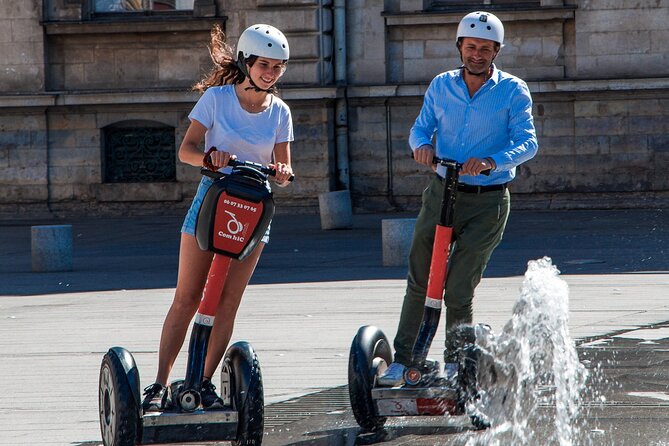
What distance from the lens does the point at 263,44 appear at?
5.23 meters

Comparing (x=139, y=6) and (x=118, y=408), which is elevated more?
(x=139, y=6)

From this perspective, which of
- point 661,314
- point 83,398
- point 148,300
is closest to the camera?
point 83,398

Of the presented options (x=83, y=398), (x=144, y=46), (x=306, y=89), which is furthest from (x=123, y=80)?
(x=83, y=398)

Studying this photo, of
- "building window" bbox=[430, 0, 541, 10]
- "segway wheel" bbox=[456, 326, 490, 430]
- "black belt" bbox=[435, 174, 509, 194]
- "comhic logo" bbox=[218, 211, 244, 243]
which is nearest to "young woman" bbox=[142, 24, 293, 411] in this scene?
"comhic logo" bbox=[218, 211, 244, 243]

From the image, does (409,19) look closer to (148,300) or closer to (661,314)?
(148,300)

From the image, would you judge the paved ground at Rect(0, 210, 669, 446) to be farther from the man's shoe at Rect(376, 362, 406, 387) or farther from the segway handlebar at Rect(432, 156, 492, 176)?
the segway handlebar at Rect(432, 156, 492, 176)

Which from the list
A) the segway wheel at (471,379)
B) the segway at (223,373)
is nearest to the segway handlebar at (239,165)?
the segway at (223,373)

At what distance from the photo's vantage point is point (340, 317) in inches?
373

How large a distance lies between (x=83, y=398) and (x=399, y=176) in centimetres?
1373

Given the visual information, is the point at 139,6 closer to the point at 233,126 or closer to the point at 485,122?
the point at 485,122

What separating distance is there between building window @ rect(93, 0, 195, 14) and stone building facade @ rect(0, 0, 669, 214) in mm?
21

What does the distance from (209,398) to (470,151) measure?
5.27ft

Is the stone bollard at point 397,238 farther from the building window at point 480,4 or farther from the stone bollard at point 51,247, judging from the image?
the building window at point 480,4

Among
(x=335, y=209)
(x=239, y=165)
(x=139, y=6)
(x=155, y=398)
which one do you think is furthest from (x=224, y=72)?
(x=139, y=6)
